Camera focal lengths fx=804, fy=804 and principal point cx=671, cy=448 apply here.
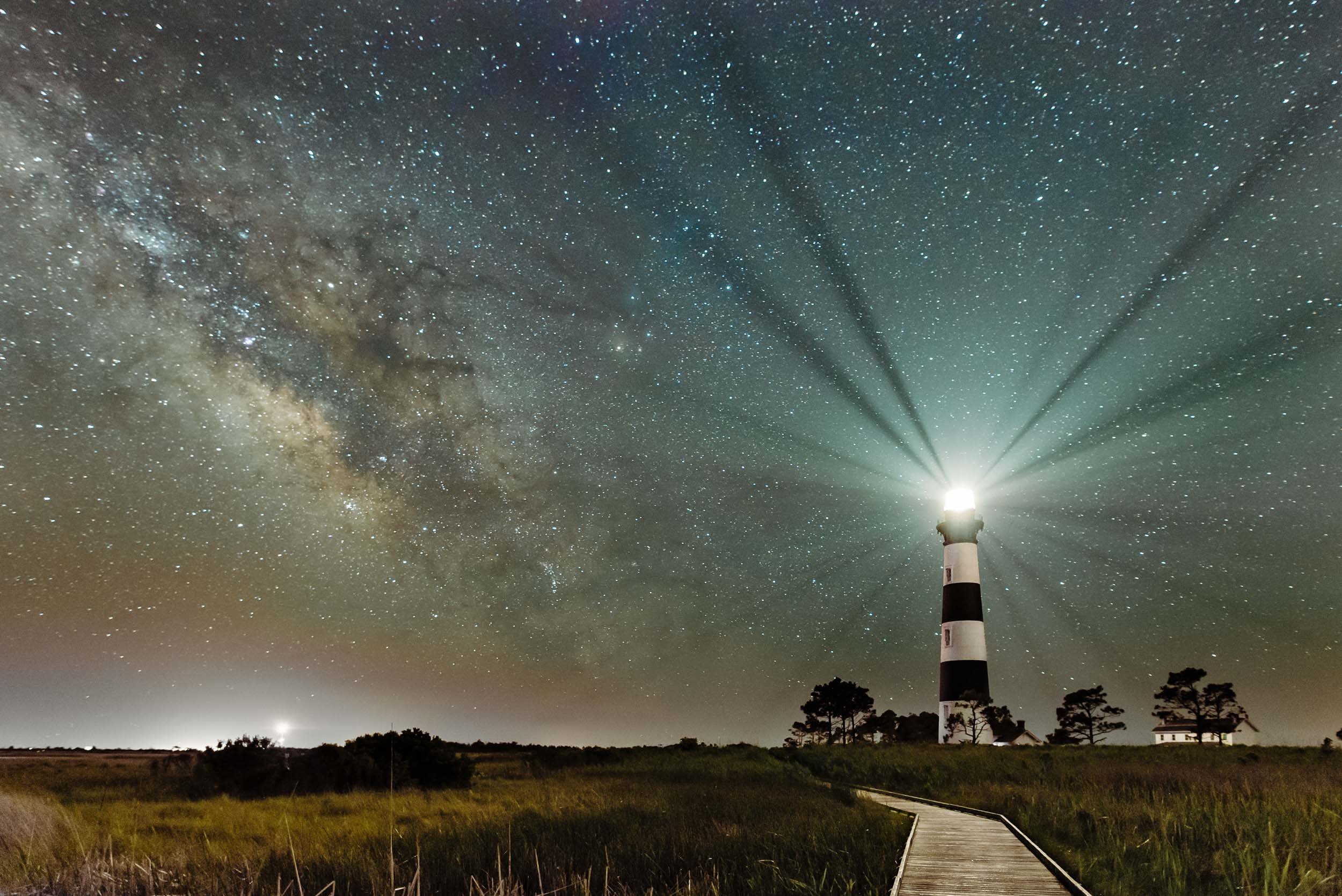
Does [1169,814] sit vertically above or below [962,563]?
below

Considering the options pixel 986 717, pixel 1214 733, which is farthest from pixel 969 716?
pixel 1214 733

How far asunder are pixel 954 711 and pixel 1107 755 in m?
15.2

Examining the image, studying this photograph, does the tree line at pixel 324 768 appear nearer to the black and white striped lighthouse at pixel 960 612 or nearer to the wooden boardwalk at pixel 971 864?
the wooden boardwalk at pixel 971 864

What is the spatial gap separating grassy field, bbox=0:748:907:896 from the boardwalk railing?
0.31 m

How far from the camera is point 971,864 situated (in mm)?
12172

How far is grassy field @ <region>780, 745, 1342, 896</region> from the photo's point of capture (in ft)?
34.0

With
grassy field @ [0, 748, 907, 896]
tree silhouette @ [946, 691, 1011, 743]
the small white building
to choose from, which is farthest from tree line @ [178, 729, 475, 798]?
→ the small white building

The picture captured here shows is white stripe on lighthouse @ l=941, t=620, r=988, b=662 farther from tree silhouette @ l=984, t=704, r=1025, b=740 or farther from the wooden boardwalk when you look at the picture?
the wooden boardwalk

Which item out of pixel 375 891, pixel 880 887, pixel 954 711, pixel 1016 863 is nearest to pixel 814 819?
pixel 1016 863

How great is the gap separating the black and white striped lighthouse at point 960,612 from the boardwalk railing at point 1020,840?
2970cm

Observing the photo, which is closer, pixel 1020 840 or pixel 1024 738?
pixel 1020 840

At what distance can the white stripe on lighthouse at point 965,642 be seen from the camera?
52.7m

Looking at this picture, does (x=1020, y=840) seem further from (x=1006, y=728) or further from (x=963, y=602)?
(x=1006, y=728)

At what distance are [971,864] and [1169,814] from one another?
4.42 metres
